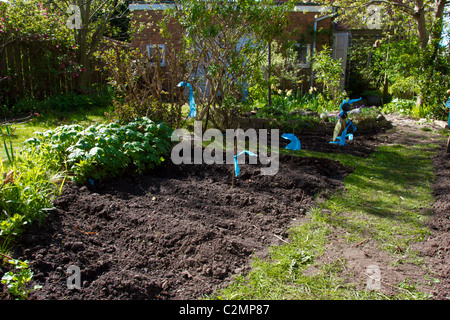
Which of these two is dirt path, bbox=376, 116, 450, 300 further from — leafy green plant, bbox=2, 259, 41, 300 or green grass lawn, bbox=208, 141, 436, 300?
leafy green plant, bbox=2, 259, 41, 300

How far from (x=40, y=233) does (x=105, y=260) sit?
2.02 ft

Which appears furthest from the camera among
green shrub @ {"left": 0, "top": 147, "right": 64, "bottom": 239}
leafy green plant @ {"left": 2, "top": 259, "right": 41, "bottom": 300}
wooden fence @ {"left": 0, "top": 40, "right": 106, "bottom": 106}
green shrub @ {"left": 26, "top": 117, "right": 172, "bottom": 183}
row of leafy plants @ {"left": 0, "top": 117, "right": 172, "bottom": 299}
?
wooden fence @ {"left": 0, "top": 40, "right": 106, "bottom": 106}

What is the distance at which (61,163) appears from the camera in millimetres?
3914

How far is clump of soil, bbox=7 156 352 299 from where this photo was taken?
2.37 m

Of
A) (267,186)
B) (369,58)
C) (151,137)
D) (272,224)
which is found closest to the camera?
(272,224)

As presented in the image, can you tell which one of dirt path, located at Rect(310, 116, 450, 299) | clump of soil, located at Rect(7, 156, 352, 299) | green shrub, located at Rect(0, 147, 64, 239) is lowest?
dirt path, located at Rect(310, 116, 450, 299)

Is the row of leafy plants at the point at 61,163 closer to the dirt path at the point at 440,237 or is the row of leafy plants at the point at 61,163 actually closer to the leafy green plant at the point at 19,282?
the leafy green plant at the point at 19,282

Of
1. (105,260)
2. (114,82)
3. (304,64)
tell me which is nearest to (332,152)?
(114,82)

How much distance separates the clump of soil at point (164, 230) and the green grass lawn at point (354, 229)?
167 millimetres

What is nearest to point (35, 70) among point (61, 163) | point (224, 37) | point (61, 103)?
point (61, 103)

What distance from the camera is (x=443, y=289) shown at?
2359 millimetres

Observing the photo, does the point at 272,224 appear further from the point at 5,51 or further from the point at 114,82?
the point at 5,51

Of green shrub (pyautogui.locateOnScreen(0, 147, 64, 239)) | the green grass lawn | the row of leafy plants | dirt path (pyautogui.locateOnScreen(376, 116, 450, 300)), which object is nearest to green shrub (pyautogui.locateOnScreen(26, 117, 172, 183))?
the row of leafy plants

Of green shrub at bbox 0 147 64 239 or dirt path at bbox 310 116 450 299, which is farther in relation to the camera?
green shrub at bbox 0 147 64 239
